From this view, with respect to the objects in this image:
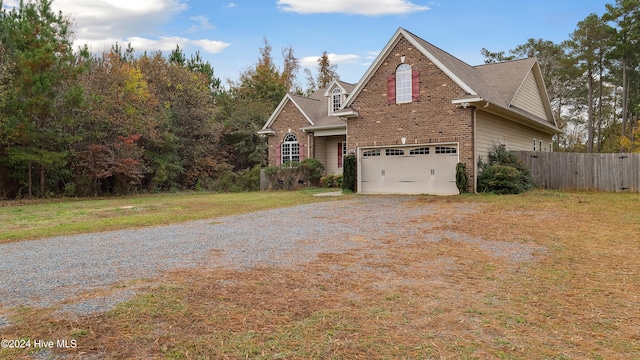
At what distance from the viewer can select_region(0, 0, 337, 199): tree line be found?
16.4 meters

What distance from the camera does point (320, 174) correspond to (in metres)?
23.9

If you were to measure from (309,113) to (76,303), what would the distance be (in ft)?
72.0

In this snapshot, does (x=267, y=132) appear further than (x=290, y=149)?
Yes

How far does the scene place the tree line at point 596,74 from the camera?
32.6m

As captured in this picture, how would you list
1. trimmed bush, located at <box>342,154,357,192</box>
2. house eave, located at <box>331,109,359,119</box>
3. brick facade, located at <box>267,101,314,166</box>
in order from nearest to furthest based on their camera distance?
house eave, located at <box>331,109,359,119</box> → trimmed bush, located at <box>342,154,357,192</box> → brick facade, located at <box>267,101,314,166</box>

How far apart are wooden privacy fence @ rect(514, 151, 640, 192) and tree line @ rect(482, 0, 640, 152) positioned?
16745mm

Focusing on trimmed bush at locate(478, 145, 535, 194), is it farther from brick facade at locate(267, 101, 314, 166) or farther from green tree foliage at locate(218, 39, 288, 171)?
green tree foliage at locate(218, 39, 288, 171)

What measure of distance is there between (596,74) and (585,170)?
26012 millimetres

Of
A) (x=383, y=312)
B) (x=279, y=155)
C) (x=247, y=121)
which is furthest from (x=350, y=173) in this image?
(x=383, y=312)

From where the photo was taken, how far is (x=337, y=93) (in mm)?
24109

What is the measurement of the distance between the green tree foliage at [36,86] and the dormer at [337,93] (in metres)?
12.5

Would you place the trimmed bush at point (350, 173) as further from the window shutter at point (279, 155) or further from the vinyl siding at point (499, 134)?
the window shutter at point (279, 155)

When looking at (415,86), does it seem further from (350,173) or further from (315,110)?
(315,110)

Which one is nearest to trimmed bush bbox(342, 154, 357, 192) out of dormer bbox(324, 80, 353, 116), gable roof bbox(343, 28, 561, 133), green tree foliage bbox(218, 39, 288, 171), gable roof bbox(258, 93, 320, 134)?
gable roof bbox(343, 28, 561, 133)
